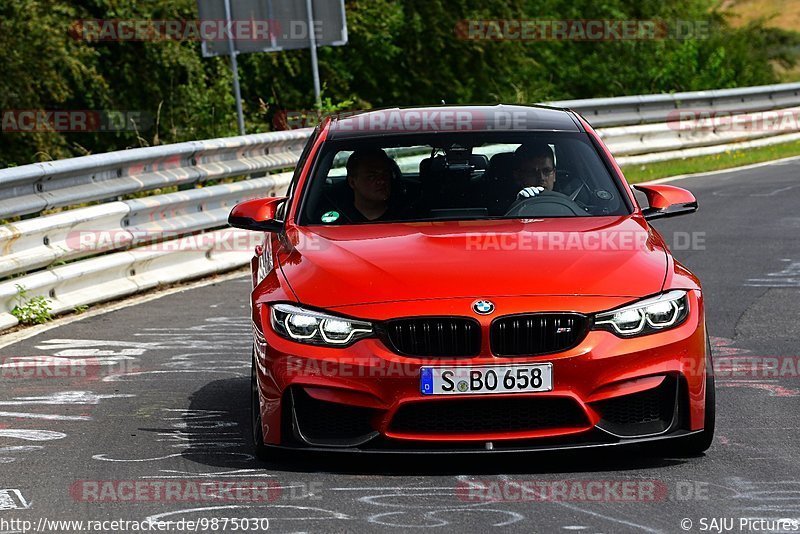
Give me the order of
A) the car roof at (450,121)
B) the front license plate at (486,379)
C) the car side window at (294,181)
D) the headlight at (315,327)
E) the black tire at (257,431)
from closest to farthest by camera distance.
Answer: the front license plate at (486,379) < the headlight at (315,327) < the black tire at (257,431) < the car side window at (294,181) < the car roof at (450,121)

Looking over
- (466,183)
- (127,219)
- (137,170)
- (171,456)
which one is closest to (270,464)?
(171,456)

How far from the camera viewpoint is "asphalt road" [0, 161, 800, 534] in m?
5.60

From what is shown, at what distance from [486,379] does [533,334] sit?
260mm

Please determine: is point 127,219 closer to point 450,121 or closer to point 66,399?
point 66,399

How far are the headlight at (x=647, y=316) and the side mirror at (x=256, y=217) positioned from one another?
200 centimetres

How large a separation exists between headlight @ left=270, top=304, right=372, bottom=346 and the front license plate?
1.04ft

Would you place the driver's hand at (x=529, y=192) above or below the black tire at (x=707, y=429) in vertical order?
above

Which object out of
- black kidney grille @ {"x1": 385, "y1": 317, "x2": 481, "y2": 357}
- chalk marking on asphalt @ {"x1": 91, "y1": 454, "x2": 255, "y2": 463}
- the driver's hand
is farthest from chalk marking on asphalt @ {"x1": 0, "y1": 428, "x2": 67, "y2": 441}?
the driver's hand

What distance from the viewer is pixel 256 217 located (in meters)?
7.67

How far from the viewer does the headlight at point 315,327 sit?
20.2 ft

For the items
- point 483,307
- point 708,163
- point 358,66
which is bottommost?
point 708,163

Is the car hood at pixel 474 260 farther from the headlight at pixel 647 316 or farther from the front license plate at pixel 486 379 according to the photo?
the front license plate at pixel 486 379

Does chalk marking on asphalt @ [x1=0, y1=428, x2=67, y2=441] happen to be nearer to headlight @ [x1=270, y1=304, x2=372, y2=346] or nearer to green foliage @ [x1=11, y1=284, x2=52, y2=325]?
headlight @ [x1=270, y1=304, x2=372, y2=346]

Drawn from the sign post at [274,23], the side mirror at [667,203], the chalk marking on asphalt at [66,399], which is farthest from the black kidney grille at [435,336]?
the sign post at [274,23]
